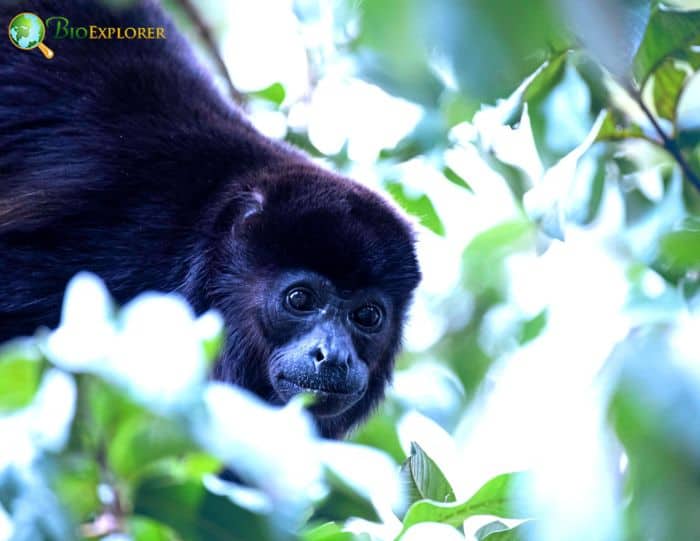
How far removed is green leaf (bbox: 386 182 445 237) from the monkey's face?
0.36 m

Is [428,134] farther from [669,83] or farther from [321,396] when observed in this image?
[321,396]

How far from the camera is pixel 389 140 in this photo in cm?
344

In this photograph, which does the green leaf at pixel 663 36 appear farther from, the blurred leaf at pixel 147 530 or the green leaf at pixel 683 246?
the blurred leaf at pixel 147 530

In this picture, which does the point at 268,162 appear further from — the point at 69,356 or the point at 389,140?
the point at 69,356

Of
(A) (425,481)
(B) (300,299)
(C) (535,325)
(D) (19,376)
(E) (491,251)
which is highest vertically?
(D) (19,376)

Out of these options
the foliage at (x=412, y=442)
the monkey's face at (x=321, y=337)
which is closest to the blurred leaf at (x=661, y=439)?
the foliage at (x=412, y=442)

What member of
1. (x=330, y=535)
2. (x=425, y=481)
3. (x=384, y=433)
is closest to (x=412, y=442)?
(x=425, y=481)

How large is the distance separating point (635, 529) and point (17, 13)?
10.5 feet

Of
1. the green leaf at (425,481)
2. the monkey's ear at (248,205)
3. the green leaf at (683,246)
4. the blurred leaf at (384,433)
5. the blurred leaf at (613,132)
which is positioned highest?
the green leaf at (683,246)

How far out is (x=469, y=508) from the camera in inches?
68.4

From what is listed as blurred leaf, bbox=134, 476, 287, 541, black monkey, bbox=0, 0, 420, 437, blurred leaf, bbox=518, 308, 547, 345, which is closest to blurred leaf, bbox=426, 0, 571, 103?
blurred leaf, bbox=134, 476, 287, 541

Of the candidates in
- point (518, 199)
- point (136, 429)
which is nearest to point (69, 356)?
point (136, 429)

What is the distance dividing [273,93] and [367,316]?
0.97 m

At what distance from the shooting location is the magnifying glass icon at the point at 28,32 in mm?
3432
